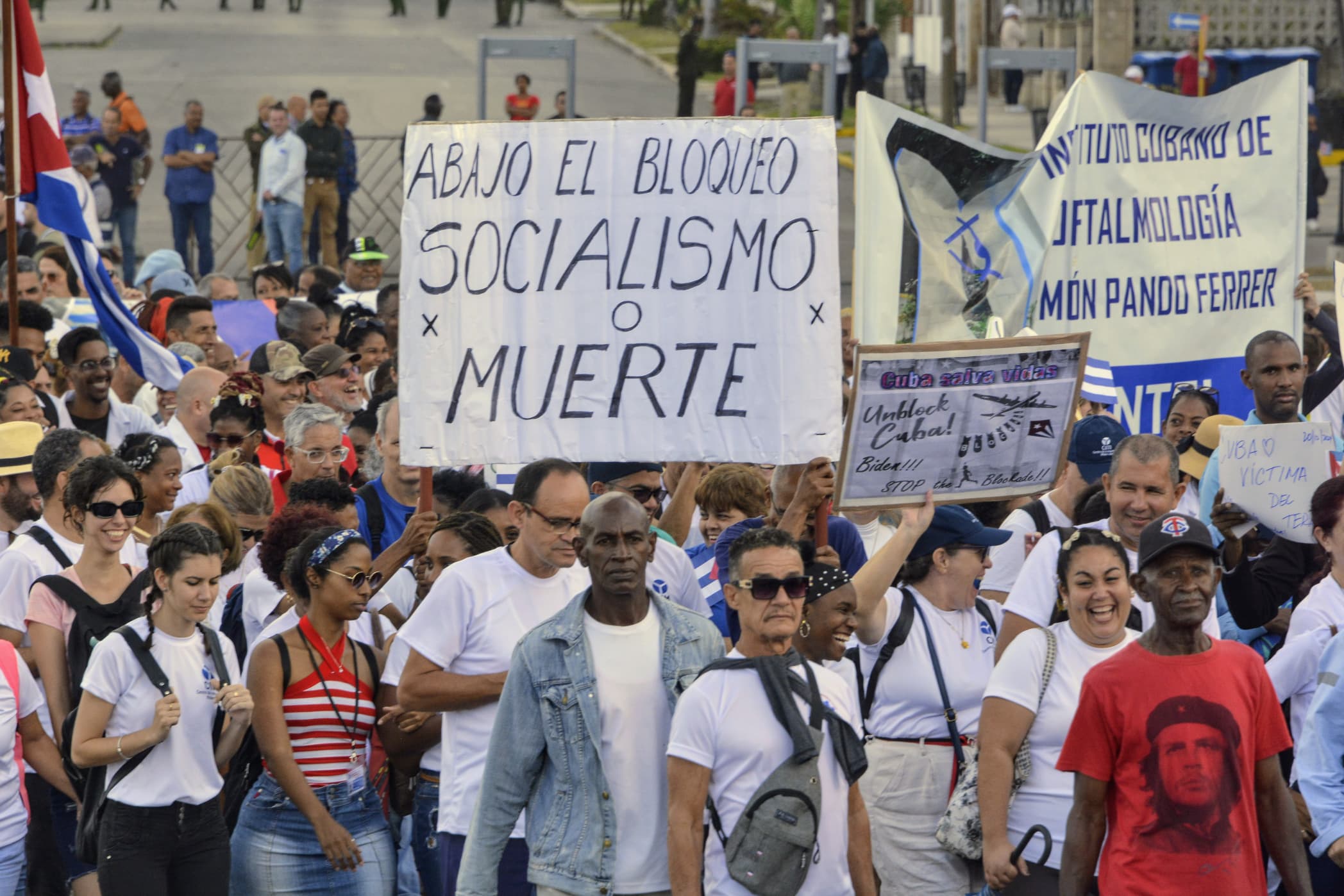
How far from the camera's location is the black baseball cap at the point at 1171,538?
4.90 metres

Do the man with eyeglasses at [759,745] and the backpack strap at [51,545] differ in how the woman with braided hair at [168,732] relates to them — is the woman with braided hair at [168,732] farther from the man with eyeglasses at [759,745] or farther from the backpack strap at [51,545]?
the man with eyeglasses at [759,745]

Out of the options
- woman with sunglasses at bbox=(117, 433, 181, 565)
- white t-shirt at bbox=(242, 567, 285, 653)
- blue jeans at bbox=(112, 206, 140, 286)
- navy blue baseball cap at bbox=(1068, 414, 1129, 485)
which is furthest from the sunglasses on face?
blue jeans at bbox=(112, 206, 140, 286)

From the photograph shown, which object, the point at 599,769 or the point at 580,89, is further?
the point at 580,89

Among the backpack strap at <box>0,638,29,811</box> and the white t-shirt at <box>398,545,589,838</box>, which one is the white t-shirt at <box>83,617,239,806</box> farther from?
the white t-shirt at <box>398,545,589,838</box>

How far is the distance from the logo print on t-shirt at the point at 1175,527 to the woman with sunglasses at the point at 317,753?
7.75ft

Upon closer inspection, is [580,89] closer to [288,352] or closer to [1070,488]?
[288,352]

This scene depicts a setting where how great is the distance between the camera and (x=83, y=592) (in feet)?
20.5

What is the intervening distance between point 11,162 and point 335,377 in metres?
2.11

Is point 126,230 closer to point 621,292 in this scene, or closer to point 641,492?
point 641,492

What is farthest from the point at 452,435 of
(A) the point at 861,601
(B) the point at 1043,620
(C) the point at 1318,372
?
(C) the point at 1318,372

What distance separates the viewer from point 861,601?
5816 mm

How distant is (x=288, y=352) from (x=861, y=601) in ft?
14.1

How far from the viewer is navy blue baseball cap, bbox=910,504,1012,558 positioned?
6.12 m

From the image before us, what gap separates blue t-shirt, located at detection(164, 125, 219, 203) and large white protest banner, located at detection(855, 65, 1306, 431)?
48.1 ft
